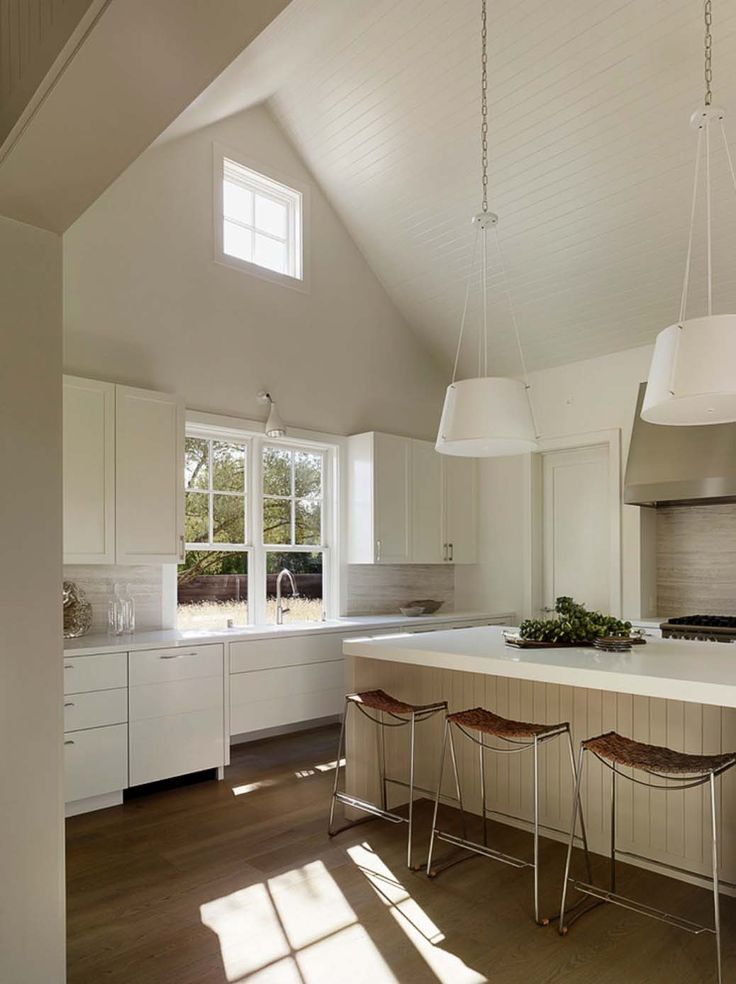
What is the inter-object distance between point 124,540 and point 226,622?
1146mm

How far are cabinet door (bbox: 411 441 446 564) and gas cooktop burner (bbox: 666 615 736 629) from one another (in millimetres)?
1948

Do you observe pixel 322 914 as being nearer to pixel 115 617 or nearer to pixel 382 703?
pixel 382 703

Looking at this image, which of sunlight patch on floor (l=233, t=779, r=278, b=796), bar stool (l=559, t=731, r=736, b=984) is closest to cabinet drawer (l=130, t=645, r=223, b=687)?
sunlight patch on floor (l=233, t=779, r=278, b=796)

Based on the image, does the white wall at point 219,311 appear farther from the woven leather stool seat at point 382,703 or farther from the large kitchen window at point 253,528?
the woven leather stool seat at point 382,703

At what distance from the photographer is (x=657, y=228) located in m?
4.77

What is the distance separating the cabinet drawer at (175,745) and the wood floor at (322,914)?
1.05ft

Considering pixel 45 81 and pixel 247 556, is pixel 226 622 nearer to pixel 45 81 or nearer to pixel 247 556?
pixel 247 556

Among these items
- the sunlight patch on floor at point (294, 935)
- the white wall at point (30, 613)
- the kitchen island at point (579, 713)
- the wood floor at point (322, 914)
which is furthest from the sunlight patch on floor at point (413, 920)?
the white wall at point (30, 613)

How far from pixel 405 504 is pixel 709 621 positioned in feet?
7.80

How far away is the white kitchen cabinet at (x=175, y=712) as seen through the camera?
4008mm

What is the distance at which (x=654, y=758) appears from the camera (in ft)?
8.22

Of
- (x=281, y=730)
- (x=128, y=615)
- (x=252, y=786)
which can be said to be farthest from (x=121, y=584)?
(x=281, y=730)

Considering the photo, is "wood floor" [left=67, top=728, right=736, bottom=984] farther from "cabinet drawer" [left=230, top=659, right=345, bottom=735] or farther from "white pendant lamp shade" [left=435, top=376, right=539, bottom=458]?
"white pendant lamp shade" [left=435, top=376, right=539, bottom=458]

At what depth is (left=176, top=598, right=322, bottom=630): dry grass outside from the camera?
4.93 metres
